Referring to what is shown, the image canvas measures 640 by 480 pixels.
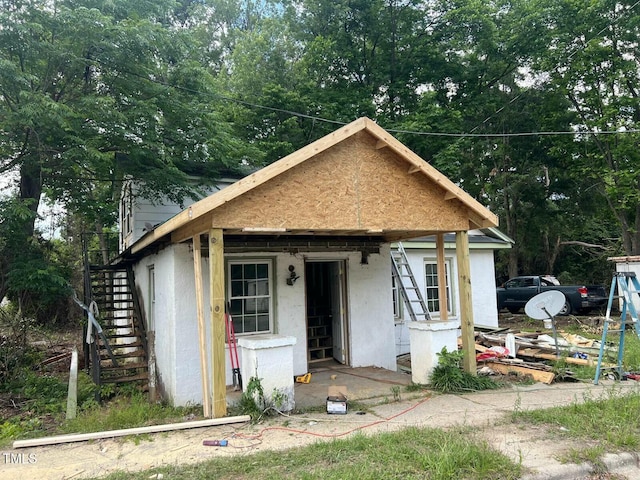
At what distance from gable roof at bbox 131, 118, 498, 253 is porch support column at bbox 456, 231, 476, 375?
348 mm

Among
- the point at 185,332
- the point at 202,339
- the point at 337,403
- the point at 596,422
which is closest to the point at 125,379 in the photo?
the point at 185,332

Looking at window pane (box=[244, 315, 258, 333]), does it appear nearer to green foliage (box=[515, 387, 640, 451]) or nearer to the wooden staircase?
the wooden staircase

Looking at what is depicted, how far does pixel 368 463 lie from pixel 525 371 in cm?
506

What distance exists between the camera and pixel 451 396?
6.73 metres

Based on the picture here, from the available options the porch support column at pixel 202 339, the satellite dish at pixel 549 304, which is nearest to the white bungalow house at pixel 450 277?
the satellite dish at pixel 549 304

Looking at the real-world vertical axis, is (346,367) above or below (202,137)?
below

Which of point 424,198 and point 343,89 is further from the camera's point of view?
point 343,89

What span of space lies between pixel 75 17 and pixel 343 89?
14.8m

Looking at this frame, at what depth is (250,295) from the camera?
846 centimetres

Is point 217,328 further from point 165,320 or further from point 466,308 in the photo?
point 466,308

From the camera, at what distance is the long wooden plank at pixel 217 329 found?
573 centimetres

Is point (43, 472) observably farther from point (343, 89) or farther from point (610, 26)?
point (610, 26)

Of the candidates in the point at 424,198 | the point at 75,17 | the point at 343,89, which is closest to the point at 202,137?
the point at 75,17

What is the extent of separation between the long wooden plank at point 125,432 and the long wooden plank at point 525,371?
16.7 ft
